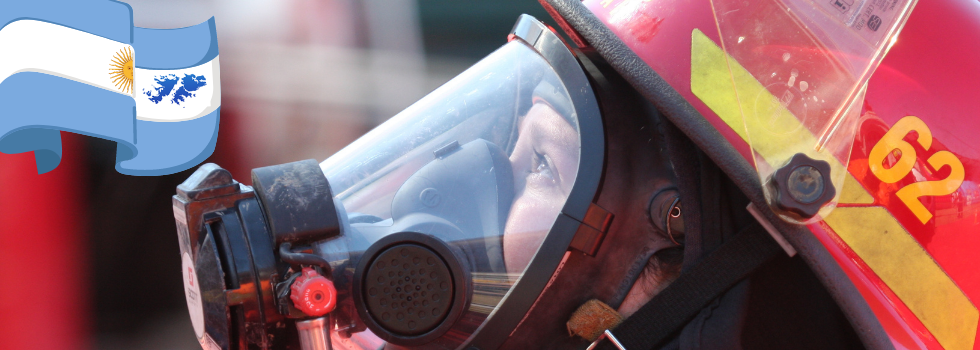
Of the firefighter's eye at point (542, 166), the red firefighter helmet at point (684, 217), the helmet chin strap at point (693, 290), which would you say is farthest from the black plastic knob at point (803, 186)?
the firefighter's eye at point (542, 166)

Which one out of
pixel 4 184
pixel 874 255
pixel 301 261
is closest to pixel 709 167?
pixel 874 255

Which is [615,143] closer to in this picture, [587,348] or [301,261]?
[587,348]

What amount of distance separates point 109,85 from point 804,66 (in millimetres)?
3485

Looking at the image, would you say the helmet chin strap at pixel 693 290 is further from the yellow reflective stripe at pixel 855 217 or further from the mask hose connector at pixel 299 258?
the mask hose connector at pixel 299 258

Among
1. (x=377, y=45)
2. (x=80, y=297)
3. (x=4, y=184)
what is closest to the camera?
(x=4, y=184)

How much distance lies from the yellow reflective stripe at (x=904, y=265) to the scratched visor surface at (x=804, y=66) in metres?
0.08

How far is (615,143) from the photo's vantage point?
1193 mm

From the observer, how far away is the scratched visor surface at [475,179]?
3.91 ft

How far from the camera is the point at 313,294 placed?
1040 mm

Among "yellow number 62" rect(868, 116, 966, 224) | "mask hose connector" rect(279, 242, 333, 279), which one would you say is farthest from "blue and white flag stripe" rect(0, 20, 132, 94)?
"yellow number 62" rect(868, 116, 966, 224)

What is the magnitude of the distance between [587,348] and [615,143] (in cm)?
36

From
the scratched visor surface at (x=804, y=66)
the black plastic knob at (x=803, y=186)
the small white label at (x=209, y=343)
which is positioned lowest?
the small white label at (x=209, y=343)

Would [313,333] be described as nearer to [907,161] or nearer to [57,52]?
[907,161]

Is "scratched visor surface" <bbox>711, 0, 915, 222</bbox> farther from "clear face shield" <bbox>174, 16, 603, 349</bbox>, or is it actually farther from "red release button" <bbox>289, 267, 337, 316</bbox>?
"red release button" <bbox>289, 267, 337, 316</bbox>
